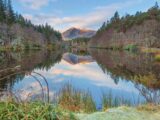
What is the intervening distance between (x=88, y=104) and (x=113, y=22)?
168746 millimetres

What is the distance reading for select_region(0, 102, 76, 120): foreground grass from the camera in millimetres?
5203

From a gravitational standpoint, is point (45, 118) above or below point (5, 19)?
below

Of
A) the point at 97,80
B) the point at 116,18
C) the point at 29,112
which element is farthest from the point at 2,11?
the point at 29,112

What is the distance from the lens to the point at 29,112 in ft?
17.5

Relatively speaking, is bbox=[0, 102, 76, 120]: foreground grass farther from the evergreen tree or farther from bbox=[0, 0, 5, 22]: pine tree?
the evergreen tree

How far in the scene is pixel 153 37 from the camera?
346ft

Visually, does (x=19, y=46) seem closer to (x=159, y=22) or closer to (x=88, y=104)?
(x=159, y=22)

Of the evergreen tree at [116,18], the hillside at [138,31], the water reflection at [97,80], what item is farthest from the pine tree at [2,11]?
the evergreen tree at [116,18]

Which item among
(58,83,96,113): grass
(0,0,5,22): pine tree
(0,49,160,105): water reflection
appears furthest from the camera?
(0,0,5,22): pine tree

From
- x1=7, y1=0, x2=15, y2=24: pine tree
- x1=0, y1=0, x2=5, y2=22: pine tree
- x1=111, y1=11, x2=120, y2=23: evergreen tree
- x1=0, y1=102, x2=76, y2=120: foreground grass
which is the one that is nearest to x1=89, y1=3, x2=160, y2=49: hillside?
x1=111, y1=11, x2=120, y2=23: evergreen tree

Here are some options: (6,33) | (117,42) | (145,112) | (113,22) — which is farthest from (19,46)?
(145,112)

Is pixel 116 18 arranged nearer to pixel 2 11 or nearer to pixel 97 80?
pixel 2 11

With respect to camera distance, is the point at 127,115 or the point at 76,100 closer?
the point at 127,115

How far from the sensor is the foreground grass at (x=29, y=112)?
520cm
